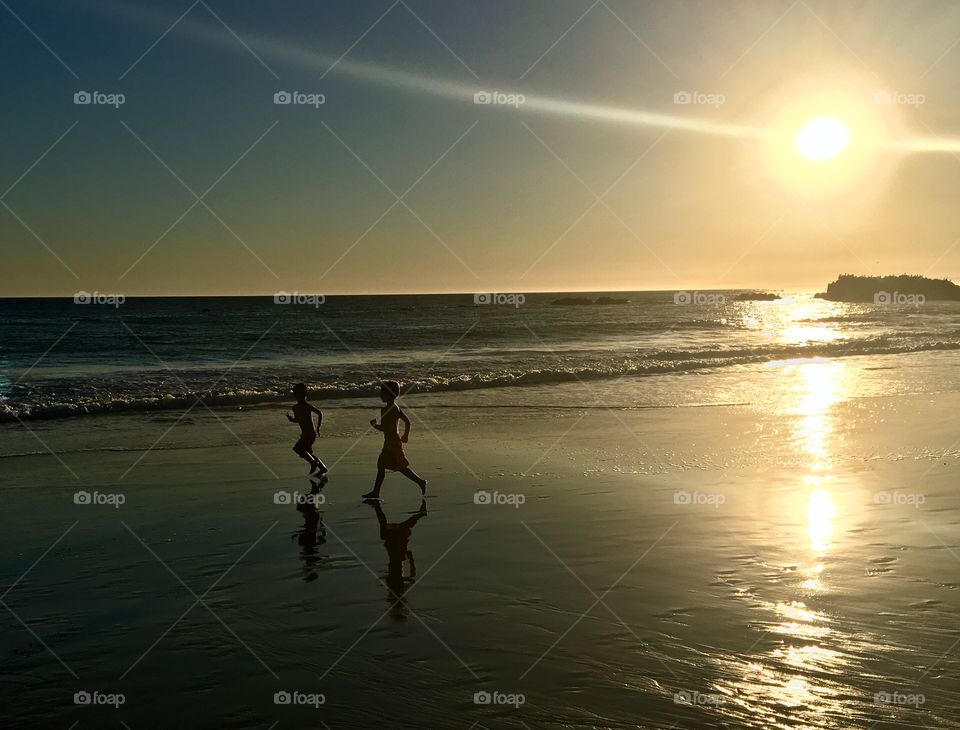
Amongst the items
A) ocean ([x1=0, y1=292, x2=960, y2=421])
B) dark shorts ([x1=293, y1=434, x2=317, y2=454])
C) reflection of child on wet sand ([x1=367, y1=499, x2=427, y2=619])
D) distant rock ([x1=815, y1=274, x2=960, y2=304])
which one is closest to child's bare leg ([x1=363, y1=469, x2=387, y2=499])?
reflection of child on wet sand ([x1=367, y1=499, x2=427, y2=619])

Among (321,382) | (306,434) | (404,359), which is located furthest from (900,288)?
(306,434)

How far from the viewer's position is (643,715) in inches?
199

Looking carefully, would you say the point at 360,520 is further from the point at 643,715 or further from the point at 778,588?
the point at 643,715

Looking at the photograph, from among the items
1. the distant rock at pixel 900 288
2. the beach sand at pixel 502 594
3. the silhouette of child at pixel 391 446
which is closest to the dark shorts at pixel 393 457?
the silhouette of child at pixel 391 446

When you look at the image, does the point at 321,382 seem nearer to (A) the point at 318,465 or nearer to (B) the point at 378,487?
(A) the point at 318,465

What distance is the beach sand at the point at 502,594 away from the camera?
527cm

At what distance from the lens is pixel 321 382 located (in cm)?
2908

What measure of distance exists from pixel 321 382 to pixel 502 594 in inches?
887

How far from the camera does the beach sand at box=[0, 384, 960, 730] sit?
17.3 ft

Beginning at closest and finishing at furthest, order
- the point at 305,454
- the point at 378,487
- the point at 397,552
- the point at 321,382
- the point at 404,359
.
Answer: the point at 397,552
the point at 378,487
the point at 305,454
the point at 321,382
the point at 404,359

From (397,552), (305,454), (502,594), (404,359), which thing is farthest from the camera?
(404,359)

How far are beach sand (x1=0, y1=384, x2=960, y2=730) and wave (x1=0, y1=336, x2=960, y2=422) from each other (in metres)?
9.33

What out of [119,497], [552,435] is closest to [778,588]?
[119,497]

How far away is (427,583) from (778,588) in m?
3.07
